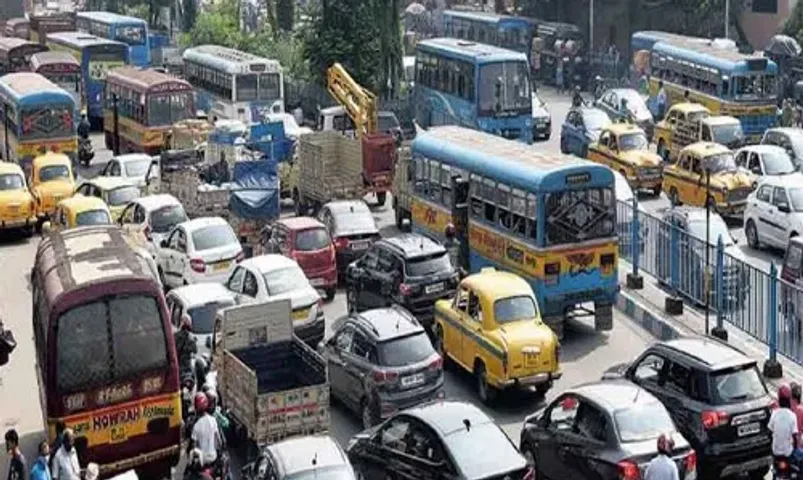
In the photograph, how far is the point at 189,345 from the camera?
19422 mm

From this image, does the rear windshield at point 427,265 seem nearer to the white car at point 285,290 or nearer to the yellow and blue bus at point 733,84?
the white car at point 285,290

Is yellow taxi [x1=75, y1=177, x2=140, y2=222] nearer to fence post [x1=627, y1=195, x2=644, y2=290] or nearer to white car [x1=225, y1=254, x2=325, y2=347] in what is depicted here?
white car [x1=225, y1=254, x2=325, y2=347]

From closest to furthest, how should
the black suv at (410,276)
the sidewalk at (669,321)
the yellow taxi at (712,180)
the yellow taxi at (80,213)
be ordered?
1. the sidewalk at (669,321)
2. the black suv at (410,276)
3. the yellow taxi at (80,213)
4. the yellow taxi at (712,180)

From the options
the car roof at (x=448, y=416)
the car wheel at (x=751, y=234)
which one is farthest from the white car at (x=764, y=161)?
the car roof at (x=448, y=416)

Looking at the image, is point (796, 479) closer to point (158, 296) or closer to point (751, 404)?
point (751, 404)

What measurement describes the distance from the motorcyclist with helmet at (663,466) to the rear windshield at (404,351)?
4.92m

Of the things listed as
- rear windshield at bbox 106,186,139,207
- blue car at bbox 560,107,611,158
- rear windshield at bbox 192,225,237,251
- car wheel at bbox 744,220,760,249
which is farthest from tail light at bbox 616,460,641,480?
blue car at bbox 560,107,611,158

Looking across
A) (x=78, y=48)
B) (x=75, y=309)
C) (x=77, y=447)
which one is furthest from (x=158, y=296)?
(x=78, y=48)

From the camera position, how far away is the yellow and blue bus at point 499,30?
206ft

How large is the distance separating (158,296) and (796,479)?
793 cm

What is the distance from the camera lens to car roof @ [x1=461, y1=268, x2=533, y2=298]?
2003 cm

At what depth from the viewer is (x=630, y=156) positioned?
114 feet

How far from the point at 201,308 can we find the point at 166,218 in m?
7.29

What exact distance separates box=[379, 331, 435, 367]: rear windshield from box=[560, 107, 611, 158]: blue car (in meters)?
20.9
